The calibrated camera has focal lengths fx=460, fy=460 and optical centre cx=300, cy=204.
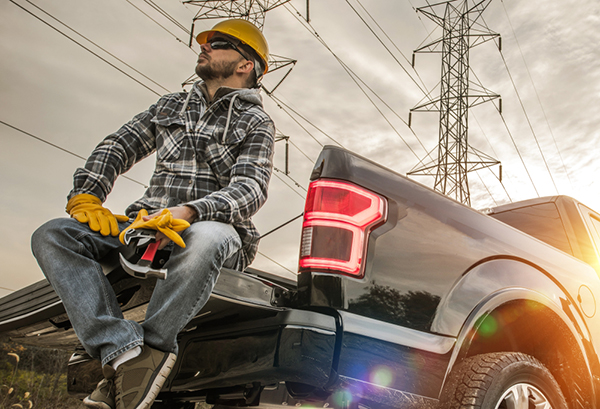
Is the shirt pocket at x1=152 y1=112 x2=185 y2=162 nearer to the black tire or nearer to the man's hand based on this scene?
the man's hand

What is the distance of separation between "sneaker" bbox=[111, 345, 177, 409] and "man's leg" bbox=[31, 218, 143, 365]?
0.22ft

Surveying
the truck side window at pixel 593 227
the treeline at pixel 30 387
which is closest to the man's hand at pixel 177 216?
the truck side window at pixel 593 227

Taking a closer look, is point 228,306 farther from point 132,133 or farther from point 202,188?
point 132,133

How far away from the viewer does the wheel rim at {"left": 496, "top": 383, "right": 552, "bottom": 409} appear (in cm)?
202

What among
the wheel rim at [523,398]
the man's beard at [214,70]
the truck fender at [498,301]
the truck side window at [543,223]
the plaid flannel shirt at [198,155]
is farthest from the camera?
the truck side window at [543,223]

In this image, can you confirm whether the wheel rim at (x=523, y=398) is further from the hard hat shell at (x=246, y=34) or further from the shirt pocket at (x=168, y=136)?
the hard hat shell at (x=246, y=34)

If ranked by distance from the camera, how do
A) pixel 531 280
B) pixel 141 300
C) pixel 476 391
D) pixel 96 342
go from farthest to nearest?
pixel 531 280, pixel 141 300, pixel 476 391, pixel 96 342

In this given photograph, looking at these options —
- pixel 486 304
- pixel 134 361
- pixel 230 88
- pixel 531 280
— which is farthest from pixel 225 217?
pixel 531 280

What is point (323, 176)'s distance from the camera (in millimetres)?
1721

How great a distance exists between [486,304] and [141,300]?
1451mm

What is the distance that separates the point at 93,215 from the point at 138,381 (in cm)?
73

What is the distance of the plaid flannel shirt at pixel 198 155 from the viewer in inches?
86.7

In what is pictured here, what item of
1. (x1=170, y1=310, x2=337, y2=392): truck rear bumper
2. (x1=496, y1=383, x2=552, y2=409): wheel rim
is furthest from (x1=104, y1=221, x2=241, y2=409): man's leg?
(x1=496, y1=383, x2=552, y2=409): wheel rim

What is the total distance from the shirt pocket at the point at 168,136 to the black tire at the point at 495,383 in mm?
1639
